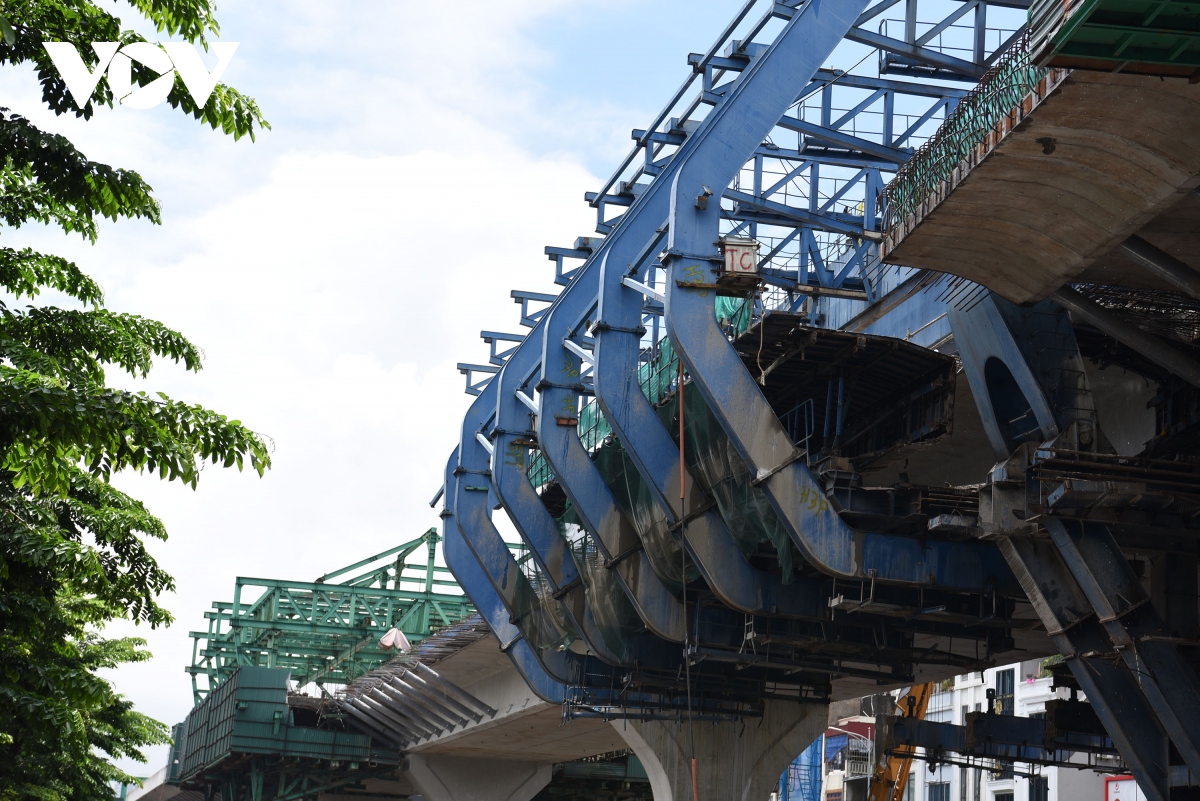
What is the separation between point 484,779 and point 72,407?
58.7 metres

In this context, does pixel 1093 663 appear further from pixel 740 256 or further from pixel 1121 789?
pixel 1121 789

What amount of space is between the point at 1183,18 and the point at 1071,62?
1.14 m

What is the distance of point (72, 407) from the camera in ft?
37.4

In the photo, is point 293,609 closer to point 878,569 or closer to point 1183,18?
point 878,569

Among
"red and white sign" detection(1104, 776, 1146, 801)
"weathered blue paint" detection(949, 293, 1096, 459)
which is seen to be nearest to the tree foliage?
"weathered blue paint" detection(949, 293, 1096, 459)

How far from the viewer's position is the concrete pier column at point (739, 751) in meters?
40.2

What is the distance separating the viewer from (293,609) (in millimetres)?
74125

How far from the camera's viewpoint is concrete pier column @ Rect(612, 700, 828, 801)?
132 feet

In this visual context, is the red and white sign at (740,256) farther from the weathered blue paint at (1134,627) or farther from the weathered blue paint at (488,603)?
the weathered blue paint at (488,603)

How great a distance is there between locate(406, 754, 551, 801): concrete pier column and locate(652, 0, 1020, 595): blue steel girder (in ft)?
145

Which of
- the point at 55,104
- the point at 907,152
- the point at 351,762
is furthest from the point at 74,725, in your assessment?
the point at 351,762

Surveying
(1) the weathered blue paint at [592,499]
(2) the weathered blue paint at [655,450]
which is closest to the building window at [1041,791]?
(1) the weathered blue paint at [592,499]

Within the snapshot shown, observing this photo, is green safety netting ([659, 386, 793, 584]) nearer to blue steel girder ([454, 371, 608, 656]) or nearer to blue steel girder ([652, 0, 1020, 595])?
blue steel girder ([652, 0, 1020, 595])

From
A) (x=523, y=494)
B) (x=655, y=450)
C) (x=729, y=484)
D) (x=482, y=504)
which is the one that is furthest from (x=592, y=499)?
(x=482, y=504)
